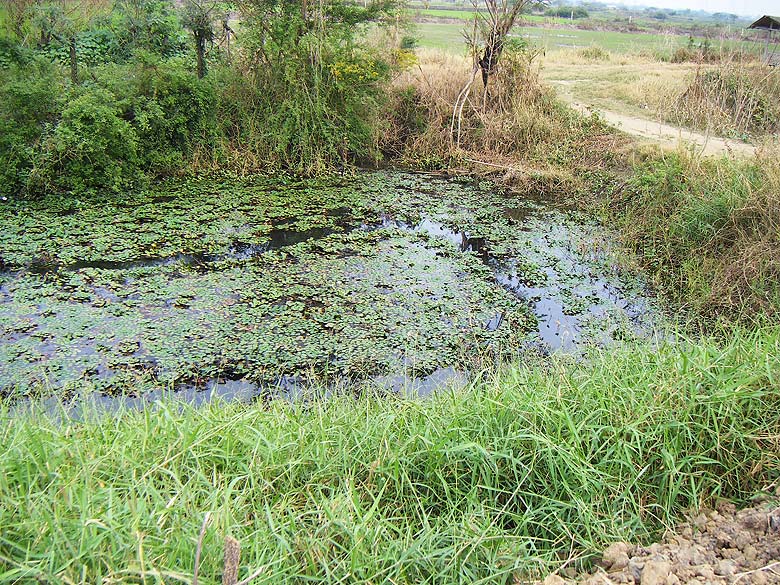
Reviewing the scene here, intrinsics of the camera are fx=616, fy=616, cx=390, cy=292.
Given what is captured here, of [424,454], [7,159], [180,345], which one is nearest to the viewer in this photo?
[424,454]

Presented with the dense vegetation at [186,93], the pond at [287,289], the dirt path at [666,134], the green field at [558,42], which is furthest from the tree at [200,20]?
the dirt path at [666,134]

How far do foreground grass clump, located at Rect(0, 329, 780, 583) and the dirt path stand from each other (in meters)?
4.91

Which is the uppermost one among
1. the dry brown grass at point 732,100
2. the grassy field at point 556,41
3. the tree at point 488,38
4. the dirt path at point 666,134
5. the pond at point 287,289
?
the grassy field at point 556,41

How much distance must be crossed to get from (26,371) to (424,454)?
9.20 ft

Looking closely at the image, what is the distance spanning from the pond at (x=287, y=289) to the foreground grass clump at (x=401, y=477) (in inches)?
38.4

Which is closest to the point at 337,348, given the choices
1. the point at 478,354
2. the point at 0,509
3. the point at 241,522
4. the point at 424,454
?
the point at 478,354

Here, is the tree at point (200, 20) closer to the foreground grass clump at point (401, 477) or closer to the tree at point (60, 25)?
the tree at point (60, 25)

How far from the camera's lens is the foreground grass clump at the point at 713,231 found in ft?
16.5

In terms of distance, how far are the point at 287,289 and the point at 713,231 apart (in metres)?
3.84

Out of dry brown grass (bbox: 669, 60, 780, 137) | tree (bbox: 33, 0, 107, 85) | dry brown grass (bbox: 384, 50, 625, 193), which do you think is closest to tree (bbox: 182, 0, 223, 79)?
tree (bbox: 33, 0, 107, 85)

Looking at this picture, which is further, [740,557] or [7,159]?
[7,159]

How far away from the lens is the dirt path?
24.7 ft

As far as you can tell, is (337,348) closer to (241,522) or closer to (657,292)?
(241,522)

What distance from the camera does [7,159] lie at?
682cm
